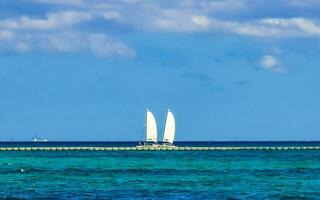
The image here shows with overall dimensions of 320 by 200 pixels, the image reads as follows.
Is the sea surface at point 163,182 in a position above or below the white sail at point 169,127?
below

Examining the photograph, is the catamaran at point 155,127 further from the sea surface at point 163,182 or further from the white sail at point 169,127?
the sea surface at point 163,182

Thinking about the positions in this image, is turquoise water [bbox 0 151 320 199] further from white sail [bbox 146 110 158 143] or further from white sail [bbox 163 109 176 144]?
white sail [bbox 163 109 176 144]

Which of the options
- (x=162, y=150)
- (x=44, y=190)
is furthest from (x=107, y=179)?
(x=162, y=150)

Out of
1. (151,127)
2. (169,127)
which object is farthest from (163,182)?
(169,127)

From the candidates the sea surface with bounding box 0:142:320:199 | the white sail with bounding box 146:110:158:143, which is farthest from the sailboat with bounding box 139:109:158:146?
the sea surface with bounding box 0:142:320:199

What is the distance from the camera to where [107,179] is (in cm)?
8675

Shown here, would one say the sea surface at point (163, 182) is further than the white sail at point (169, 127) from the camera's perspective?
No

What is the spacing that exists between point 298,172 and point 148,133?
9042cm

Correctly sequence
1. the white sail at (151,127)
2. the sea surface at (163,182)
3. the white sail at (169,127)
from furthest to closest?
the white sail at (169,127), the white sail at (151,127), the sea surface at (163,182)

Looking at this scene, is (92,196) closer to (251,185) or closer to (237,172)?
(251,185)

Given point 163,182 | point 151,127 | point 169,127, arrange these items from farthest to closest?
point 169,127 → point 151,127 → point 163,182

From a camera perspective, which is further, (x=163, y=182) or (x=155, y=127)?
(x=155, y=127)

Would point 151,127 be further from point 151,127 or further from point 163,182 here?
point 163,182

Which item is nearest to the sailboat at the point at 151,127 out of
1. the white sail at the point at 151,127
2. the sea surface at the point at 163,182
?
the white sail at the point at 151,127
